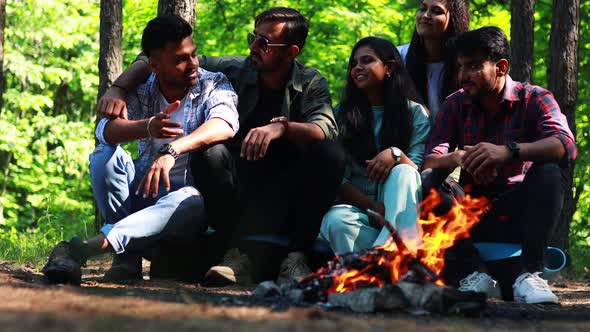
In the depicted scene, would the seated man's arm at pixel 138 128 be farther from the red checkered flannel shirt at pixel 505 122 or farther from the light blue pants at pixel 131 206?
the red checkered flannel shirt at pixel 505 122

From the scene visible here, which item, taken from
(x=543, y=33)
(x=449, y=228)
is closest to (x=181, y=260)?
(x=449, y=228)

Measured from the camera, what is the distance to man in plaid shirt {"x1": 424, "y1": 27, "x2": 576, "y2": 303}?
5582 mm

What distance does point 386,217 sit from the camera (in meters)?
5.70

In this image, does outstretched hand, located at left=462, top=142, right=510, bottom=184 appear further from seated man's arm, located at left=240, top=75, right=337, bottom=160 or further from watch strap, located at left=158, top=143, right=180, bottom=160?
watch strap, located at left=158, top=143, right=180, bottom=160

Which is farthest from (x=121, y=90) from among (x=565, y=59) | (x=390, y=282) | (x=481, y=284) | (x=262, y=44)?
(x=565, y=59)

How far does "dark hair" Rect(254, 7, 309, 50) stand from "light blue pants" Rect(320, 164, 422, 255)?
122cm

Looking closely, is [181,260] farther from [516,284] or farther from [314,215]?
[516,284]

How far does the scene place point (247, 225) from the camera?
6355 mm

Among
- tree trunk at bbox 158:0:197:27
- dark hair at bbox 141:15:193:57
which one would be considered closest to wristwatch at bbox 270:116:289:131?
dark hair at bbox 141:15:193:57

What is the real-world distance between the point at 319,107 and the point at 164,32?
1.17 m

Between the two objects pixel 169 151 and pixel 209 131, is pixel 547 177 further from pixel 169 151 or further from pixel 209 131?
pixel 169 151

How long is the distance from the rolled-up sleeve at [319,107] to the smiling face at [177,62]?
2.62 feet

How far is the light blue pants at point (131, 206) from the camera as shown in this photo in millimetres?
5727

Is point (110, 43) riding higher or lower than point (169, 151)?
higher
